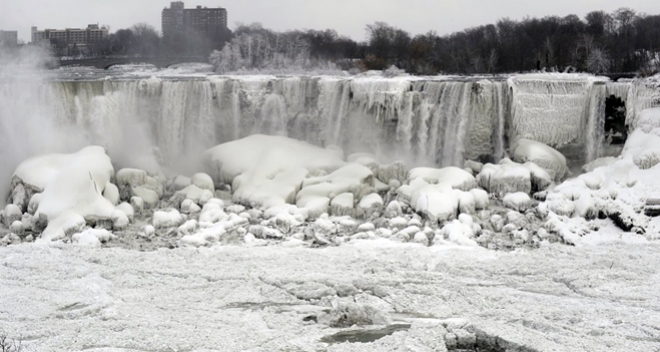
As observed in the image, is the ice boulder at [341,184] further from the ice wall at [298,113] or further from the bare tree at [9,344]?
the bare tree at [9,344]

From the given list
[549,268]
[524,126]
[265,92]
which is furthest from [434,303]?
[265,92]

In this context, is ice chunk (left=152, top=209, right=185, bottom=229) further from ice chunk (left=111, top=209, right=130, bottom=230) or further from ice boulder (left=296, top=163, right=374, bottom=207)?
ice boulder (left=296, top=163, right=374, bottom=207)

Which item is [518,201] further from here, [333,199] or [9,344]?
[9,344]

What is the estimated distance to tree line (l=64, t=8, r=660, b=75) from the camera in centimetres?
3325

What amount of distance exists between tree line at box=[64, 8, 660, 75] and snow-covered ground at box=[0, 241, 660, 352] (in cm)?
1853

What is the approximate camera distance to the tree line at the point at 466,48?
3325 cm

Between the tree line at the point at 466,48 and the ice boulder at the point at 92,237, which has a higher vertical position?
the tree line at the point at 466,48

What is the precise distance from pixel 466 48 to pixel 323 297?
89.9ft

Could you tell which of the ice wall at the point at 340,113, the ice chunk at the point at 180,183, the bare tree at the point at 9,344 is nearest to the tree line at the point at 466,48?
the ice wall at the point at 340,113

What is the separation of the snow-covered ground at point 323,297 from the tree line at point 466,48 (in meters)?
18.5

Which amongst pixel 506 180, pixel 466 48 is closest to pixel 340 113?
pixel 506 180

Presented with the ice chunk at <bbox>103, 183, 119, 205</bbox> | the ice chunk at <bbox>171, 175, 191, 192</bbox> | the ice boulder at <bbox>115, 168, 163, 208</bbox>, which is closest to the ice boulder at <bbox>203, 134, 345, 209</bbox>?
the ice chunk at <bbox>171, 175, 191, 192</bbox>

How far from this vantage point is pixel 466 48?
122 feet

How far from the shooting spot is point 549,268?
509 inches
